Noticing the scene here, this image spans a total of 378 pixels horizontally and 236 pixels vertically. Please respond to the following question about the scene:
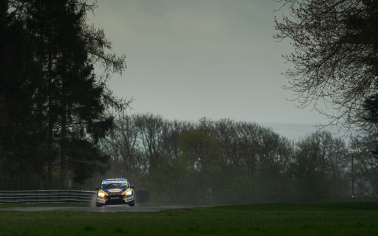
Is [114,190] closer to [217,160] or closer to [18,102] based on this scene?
[18,102]

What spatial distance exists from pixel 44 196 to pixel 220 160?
196 ft

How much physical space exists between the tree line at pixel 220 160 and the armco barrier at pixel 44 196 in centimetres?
5380

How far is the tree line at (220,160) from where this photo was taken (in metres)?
107

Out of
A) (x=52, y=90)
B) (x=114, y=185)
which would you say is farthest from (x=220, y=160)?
(x=114, y=185)

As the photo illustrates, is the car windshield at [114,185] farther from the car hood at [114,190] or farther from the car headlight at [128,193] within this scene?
the car headlight at [128,193]

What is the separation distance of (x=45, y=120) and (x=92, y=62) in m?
5.84

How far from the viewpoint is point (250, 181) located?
109 metres

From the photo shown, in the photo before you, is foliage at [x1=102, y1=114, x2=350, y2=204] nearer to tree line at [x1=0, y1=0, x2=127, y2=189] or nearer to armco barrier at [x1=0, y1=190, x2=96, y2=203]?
tree line at [x1=0, y1=0, x2=127, y2=189]

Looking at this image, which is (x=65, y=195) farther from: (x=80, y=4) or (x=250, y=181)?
(x=250, y=181)

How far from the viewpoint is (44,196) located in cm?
5044

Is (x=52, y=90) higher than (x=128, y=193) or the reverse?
higher

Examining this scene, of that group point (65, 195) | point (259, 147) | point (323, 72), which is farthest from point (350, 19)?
point (259, 147)

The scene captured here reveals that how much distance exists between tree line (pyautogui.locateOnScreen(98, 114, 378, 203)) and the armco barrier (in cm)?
5380

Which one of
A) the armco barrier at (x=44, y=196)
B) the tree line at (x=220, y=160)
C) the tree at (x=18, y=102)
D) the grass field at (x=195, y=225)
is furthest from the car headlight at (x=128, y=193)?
the tree line at (x=220, y=160)
